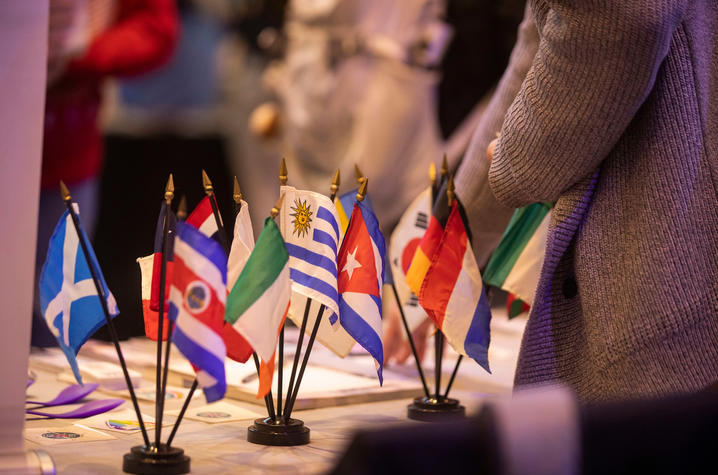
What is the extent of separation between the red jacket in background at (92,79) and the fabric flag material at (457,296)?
1.36 metres

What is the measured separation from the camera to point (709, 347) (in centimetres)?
106

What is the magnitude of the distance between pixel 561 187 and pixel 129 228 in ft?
13.3

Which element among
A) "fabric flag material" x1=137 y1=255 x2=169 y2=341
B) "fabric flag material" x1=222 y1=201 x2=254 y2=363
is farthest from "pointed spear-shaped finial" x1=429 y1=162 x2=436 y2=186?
"fabric flag material" x1=137 y1=255 x2=169 y2=341

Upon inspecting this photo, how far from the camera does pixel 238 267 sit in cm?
109

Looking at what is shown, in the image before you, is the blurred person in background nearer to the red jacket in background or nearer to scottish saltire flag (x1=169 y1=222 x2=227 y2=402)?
the red jacket in background

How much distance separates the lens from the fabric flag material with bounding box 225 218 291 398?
3.34ft

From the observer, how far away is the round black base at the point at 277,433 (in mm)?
1141

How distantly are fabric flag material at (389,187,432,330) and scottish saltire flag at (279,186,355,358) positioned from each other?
32 centimetres

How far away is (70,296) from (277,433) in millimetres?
311

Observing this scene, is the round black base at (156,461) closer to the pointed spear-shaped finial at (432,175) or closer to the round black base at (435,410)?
the round black base at (435,410)

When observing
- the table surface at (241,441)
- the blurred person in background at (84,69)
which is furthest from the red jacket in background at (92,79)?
the table surface at (241,441)

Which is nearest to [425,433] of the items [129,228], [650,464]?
[650,464]

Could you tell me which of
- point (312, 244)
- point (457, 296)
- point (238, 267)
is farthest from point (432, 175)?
point (238, 267)

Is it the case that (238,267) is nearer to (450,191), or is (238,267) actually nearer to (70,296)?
(70,296)
